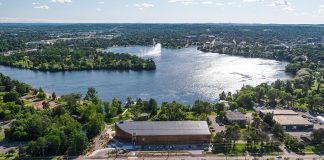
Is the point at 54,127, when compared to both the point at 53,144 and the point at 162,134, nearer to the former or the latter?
the point at 53,144

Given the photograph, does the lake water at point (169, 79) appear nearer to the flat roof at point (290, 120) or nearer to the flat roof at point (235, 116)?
the flat roof at point (235, 116)

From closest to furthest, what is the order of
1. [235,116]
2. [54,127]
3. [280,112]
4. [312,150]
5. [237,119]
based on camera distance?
[312,150] → [54,127] → [237,119] → [235,116] → [280,112]

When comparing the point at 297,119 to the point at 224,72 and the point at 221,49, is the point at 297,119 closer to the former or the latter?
the point at 224,72

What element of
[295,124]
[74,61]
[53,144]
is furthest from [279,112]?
[74,61]

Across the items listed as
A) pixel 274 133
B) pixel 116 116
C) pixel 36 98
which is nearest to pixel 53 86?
pixel 36 98

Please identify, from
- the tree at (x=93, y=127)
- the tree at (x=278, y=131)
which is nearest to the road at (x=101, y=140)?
the tree at (x=93, y=127)
